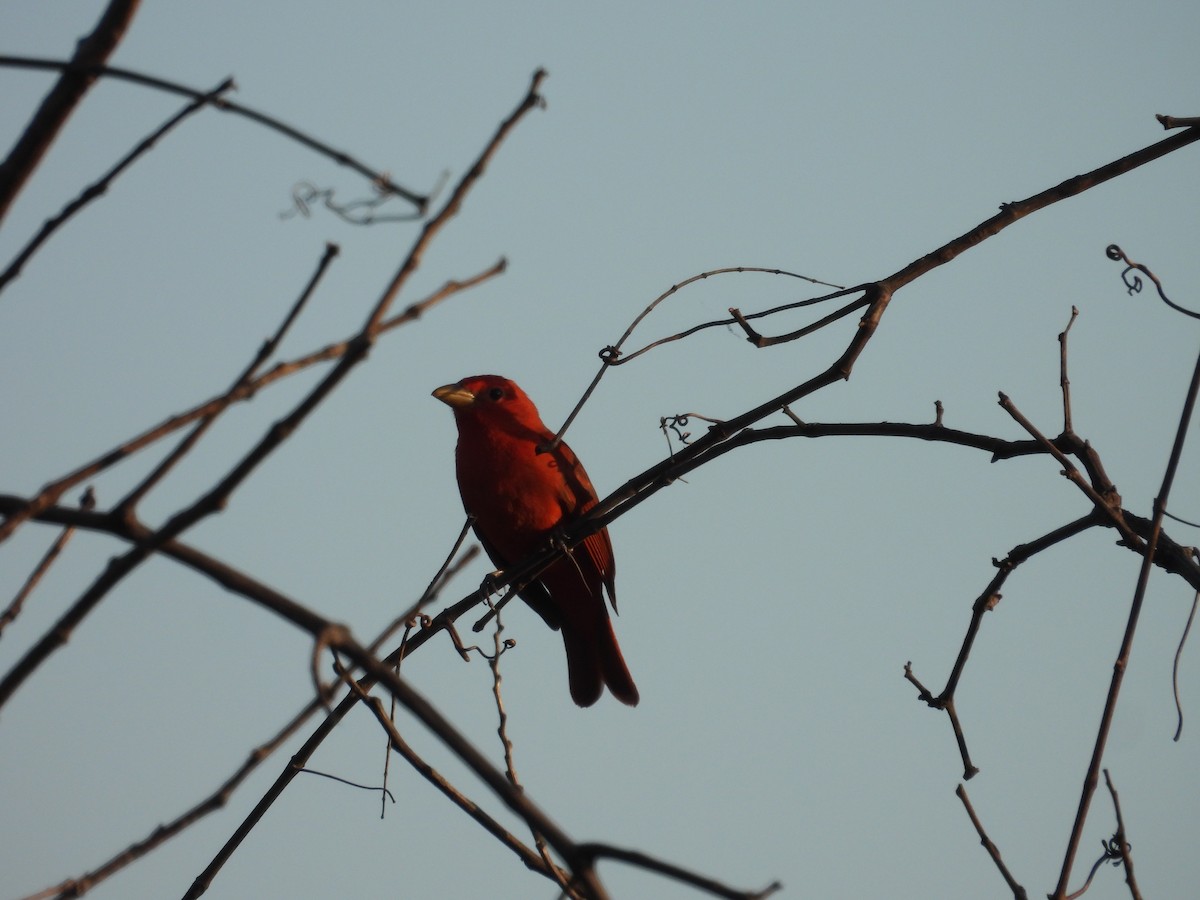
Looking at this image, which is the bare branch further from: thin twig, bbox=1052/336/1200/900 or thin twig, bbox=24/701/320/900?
thin twig, bbox=1052/336/1200/900

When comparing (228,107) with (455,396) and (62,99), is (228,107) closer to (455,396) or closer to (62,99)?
(62,99)

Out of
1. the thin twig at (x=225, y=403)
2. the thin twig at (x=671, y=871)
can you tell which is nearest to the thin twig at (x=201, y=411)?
the thin twig at (x=225, y=403)

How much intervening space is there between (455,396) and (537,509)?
81 cm

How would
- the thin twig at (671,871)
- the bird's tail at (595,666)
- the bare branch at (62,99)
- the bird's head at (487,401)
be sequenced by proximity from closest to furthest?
the thin twig at (671,871) → the bare branch at (62,99) → the bird's head at (487,401) → the bird's tail at (595,666)

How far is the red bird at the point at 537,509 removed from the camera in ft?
17.9

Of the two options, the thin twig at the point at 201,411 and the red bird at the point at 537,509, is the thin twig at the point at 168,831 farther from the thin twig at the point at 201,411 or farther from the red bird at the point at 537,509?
the red bird at the point at 537,509

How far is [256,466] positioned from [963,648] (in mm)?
1957

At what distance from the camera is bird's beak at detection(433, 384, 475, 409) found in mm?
5867

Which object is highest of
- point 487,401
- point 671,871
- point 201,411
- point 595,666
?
point 487,401

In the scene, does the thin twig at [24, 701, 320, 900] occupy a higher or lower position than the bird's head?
lower

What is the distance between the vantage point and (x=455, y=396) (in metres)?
5.88

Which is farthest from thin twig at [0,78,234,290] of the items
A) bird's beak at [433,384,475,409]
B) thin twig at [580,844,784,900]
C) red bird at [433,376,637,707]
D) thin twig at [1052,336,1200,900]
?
bird's beak at [433,384,475,409]

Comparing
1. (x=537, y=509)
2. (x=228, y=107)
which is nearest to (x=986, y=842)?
(x=228, y=107)

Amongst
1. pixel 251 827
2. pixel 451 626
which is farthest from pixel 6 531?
pixel 451 626
